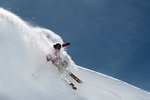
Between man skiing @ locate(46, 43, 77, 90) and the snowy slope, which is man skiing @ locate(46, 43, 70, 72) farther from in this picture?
the snowy slope

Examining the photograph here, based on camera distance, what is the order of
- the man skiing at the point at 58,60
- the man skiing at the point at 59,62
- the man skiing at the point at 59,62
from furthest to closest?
the man skiing at the point at 59,62 < the man skiing at the point at 58,60 < the man skiing at the point at 59,62

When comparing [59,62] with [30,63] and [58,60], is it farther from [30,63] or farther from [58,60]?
[30,63]

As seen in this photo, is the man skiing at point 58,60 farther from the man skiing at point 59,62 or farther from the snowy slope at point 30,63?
the snowy slope at point 30,63

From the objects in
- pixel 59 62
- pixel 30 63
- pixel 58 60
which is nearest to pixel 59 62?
pixel 59 62

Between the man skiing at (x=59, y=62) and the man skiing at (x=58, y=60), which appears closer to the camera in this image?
the man skiing at (x=58, y=60)

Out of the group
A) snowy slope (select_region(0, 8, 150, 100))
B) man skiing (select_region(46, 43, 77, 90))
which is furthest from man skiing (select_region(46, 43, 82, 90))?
snowy slope (select_region(0, 8, 150, 100))

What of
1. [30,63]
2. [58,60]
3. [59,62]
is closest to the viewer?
[58,60]

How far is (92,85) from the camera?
1470 inches

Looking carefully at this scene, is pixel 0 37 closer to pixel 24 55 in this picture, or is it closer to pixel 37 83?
pixel 24 55

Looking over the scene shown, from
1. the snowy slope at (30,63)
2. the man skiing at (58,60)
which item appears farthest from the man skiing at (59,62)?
the snowy slope at (30,63)

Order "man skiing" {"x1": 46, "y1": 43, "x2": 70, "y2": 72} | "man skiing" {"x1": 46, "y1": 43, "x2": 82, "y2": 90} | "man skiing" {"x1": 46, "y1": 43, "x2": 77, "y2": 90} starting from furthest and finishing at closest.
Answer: "man skiing" {"x1": 46, "y1": 43, "x2": 77, "y2": 90} → "man skiing" {"x1": 46, "y1": 43, "x2": 70, "y2": 72} → "man skiing" {"x1": 46, "y1": 43, "x2": 82, "y2": 90}

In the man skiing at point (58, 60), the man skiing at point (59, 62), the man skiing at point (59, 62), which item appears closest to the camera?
the man skiing at point (59, 62)

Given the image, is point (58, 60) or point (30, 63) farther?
point (30, 63)

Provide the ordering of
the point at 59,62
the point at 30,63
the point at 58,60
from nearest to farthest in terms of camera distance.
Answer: the point at 58,60 → the point at 59,62 → the point at 30,63
